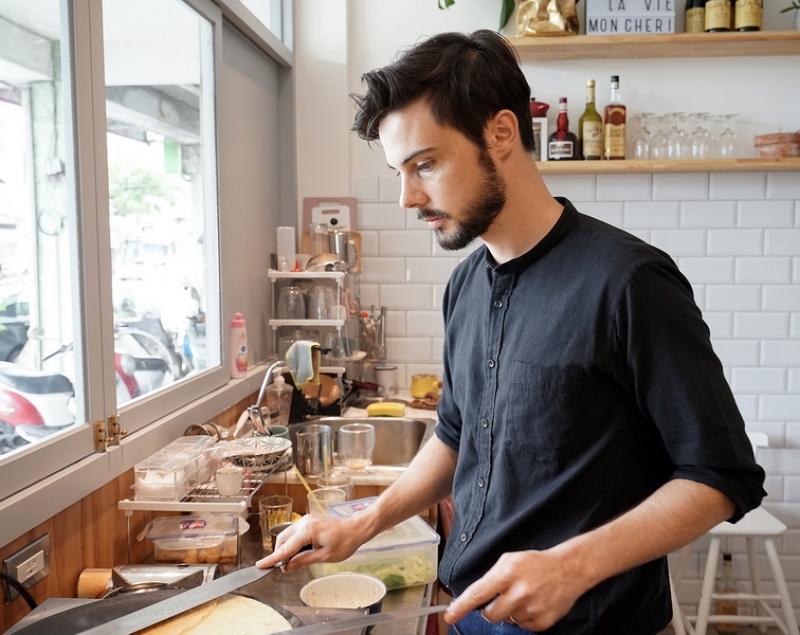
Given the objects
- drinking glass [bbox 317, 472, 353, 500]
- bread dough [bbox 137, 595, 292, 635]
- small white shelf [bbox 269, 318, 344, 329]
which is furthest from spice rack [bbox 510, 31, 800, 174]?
bread dough [bbox 137, 595, 292, 635]

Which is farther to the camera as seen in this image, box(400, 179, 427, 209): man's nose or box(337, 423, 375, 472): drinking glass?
box(337, 423, 375, 472): drinking glass

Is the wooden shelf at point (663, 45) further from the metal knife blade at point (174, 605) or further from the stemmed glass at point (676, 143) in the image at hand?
the metal knife blade at point (174, 605)

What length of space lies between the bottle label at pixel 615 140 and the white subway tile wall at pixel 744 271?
0.17 m

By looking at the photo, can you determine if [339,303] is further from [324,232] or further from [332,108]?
[332,108]

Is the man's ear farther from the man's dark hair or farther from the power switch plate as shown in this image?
the power switch plate

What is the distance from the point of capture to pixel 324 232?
2.99m

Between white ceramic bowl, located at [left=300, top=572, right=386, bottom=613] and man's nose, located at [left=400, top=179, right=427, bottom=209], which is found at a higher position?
man's nose, located at [left=400, top=179, right=427, bottom=209]

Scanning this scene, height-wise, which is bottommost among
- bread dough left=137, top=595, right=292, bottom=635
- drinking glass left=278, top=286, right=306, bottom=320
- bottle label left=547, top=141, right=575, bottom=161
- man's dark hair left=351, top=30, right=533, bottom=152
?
bread dough left=137, top=595, right=292, bottom=635

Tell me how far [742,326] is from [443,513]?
160cm

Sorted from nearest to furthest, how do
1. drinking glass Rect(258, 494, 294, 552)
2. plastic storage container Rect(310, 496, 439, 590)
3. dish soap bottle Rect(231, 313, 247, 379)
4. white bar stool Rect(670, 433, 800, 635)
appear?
plastic storage container Rect(310, 496, 439, 590) → drinking glass Rect(258, 494, 294, 552) → dish soap bottle Rect(231, 313, 247, 379) → white bar stool Rect(670, 433, 800, 635)

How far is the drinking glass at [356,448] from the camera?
7.16 feet

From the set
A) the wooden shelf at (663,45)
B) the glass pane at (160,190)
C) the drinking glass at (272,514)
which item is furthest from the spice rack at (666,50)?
the drinking glass at (272,514)

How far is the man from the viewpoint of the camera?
101 centimetres

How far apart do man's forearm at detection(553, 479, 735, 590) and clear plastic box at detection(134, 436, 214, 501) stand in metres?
0.90
